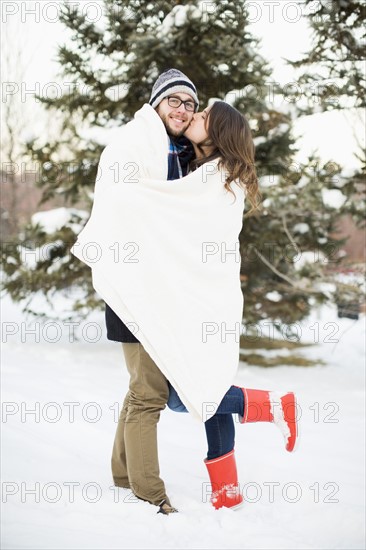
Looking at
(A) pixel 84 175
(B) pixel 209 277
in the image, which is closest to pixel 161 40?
(A) pixel 84 175

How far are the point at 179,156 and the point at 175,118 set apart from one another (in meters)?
0.18

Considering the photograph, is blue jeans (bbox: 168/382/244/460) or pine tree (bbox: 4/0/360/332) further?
pine tree (bbox: 4/0/360/332)

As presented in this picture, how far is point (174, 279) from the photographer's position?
235cm

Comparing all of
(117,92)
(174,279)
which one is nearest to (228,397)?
(174,279)

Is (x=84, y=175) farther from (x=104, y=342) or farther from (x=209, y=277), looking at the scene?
(x=209, y=277)

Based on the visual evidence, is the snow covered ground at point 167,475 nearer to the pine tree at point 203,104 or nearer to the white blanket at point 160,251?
the white blanket at point 160,251

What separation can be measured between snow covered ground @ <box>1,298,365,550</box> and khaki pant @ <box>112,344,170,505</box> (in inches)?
3.4

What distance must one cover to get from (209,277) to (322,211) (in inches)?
155

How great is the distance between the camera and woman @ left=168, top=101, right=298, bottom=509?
2.41 meters

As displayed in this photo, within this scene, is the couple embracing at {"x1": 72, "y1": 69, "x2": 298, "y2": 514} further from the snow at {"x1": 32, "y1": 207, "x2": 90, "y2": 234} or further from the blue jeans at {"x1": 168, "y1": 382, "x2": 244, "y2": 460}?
the snow at {"x1": 32, "y1": 207, "x2": 90, "y2": 234}

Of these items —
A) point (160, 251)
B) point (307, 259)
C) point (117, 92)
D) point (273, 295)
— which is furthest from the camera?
point (273, 295)

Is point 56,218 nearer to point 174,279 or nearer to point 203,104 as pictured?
point 203,104

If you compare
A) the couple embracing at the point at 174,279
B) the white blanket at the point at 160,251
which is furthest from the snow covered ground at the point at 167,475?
the white blanket at the point at 160,251

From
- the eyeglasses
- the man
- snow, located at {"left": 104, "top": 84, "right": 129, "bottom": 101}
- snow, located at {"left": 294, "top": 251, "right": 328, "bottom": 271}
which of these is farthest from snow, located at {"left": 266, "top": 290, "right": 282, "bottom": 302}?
the man
